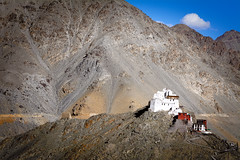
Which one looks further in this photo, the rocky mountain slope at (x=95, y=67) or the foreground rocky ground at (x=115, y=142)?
the rocky mountain slope at (x=95, y=67)

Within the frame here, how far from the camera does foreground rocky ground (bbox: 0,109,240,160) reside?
24.5m

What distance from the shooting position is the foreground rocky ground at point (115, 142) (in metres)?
24.5

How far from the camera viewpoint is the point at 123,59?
92750mm

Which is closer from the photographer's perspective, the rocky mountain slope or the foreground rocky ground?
the foreground rocky ground

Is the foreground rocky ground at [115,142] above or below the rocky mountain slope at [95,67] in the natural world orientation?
below

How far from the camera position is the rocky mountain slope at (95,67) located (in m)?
70.3

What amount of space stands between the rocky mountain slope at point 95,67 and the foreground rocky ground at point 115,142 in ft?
72.0

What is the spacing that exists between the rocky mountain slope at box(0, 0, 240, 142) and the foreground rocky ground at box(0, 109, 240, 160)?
22.0m

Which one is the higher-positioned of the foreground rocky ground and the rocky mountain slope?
the rocky mountain slope

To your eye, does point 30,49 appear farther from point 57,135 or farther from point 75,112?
point 57,135

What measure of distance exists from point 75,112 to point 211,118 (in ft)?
156

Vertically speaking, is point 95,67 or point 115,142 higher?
point 95,67

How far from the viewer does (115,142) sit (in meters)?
30.7

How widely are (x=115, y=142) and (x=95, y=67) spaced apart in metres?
59.0
